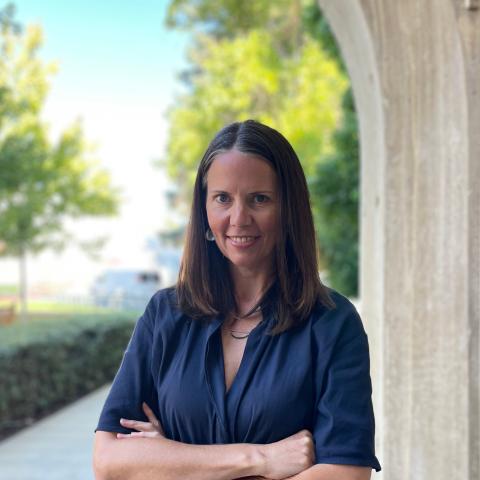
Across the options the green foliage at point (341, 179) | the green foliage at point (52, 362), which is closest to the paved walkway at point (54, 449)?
the green foliage at point (52, 362)

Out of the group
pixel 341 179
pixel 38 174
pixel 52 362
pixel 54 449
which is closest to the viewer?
pixel 54 449

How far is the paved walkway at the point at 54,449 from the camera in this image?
6.66 metres

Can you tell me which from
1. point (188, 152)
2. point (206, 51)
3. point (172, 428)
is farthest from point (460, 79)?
point (206, 51)

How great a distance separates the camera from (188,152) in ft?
78.0

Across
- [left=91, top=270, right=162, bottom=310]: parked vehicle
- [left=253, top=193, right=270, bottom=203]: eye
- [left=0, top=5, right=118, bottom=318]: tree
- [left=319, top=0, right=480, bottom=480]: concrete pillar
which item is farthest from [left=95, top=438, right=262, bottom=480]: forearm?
[left=91, top=270, right=162, bottom=310]: parked vehicle

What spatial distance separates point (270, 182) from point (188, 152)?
865 inches

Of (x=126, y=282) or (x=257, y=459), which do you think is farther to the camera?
(x=126, y=282)

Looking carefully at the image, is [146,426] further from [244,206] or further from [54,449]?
[54,449]

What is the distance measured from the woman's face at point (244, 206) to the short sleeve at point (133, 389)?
12.7 inches

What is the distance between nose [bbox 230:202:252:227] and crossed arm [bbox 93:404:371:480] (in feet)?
1.64

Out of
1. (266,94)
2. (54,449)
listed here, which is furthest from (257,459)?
(266,94)

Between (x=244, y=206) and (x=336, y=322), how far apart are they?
35 cm

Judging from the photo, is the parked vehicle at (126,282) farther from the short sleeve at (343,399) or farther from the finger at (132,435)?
the short sleeve at (343,399)

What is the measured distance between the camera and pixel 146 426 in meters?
2.04
